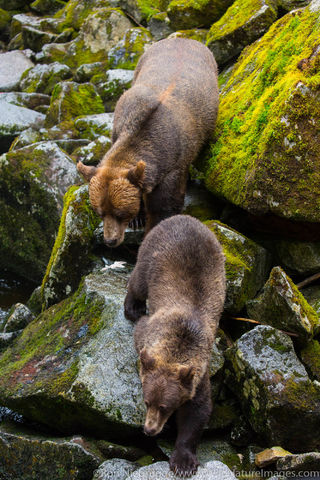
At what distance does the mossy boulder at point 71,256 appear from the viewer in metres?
8.90

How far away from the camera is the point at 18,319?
9.08m

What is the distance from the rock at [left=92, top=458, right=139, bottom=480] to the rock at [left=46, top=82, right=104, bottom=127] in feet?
32.8

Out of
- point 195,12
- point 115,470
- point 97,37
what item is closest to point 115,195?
point 115,470

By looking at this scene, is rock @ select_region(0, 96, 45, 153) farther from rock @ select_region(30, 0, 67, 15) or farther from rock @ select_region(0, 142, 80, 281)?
rock @ select_region(30, 0, 67, 15)

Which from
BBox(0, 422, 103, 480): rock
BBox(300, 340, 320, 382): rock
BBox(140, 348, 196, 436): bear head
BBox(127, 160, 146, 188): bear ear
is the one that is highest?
BBox(127, 160, 146, 188): bear ear

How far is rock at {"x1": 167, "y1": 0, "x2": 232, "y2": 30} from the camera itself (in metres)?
13.4

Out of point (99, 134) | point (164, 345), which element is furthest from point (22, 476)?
point (99, 134)

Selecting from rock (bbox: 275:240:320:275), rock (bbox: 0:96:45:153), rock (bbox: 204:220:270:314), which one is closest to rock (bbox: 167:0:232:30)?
rock (bbox: 0:96:45:153)

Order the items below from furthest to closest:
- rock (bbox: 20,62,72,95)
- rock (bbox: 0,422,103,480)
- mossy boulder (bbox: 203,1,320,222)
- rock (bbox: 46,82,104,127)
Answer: rock (bbox: 20,62,72,95)
rock (bbox: 46,82,104,127)
mossy boulder (bbox: 203,1,320,222)
rock (bbox: 0,422,103,480)

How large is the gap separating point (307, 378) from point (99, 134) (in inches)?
346

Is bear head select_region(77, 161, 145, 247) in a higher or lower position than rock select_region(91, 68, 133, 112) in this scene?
higher

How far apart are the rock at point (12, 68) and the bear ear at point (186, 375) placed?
1526 cm

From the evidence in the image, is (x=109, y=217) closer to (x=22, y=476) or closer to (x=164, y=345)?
(x=164, y=345)

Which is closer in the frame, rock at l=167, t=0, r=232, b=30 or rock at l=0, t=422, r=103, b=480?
rock at l=0, t=422, r=103, b=480
